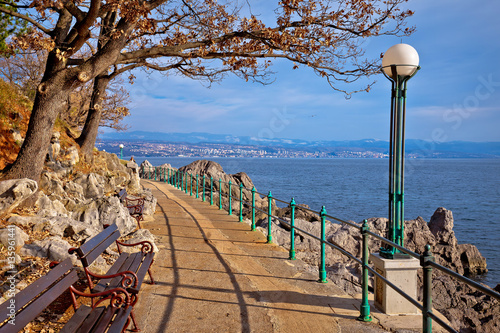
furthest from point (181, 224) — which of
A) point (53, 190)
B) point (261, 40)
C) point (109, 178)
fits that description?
point (261, 40)

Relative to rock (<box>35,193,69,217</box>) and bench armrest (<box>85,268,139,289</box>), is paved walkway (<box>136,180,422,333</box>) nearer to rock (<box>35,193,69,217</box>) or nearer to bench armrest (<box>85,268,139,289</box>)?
bench armrest (<box>85,268,139,289</box>)

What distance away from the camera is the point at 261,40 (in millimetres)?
10609

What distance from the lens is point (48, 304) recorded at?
11.5 feet

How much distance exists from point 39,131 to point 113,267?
17.7 feet

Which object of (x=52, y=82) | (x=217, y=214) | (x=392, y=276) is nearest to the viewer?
(x=392, y=276)

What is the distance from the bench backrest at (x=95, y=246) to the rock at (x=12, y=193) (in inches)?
87.9

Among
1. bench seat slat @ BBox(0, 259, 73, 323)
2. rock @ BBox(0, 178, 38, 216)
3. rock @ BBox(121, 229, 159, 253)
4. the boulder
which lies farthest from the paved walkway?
the boulder

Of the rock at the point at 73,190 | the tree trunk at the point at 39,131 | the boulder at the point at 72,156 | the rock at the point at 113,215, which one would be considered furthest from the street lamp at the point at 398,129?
the boulder at the point at 72,156

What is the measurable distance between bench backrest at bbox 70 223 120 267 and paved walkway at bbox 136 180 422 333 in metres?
0.94

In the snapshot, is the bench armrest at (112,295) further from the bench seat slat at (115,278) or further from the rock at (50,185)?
the rock at (50,185)

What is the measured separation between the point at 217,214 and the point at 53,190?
6016 mm

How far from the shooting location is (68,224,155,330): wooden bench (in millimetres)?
4445

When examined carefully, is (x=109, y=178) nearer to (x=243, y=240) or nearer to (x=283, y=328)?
(x=243, y=240)

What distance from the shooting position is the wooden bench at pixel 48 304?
2.97m
